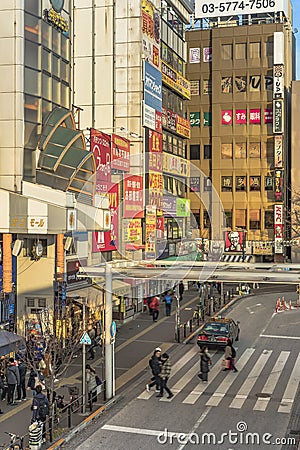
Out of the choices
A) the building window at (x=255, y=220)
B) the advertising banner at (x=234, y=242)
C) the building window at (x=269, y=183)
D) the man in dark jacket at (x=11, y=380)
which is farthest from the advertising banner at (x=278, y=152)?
the man in dark jacket at (x=11, y=380)

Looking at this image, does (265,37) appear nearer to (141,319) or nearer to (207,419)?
(141,319)

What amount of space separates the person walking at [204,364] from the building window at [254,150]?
49549 mm

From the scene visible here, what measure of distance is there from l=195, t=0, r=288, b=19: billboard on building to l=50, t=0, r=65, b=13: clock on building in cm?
4819

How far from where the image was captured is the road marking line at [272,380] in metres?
23.0

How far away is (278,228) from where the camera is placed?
234ft

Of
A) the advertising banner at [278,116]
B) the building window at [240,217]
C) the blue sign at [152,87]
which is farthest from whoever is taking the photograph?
the building window at [240,217]

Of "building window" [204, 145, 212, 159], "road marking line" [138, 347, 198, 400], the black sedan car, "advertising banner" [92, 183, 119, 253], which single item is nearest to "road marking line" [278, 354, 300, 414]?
the black sedan car

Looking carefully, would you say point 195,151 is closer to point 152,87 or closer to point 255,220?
point 255,220

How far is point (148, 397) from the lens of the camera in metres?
24.3

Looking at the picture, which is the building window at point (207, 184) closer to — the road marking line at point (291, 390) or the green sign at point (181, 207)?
the green sign at point (181, 207)

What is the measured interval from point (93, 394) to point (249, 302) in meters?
29.6

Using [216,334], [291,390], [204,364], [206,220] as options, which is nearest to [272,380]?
[291,390]

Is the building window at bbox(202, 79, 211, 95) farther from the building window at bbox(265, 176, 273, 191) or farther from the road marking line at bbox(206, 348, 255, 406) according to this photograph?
the road marking line at bbox(206, 348, 255, 406)

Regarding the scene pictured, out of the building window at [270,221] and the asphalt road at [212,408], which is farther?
the building window at [270,221]
